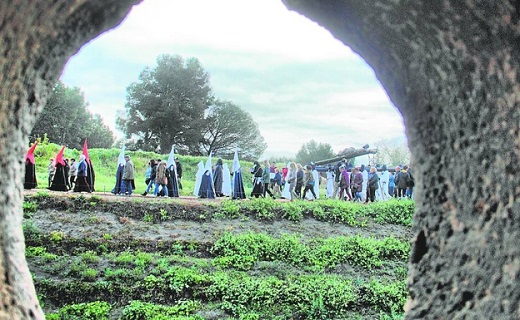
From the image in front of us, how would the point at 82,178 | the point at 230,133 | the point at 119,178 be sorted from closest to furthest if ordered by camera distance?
the point at 82,178 < the point at 119,178 < the point at 230,133

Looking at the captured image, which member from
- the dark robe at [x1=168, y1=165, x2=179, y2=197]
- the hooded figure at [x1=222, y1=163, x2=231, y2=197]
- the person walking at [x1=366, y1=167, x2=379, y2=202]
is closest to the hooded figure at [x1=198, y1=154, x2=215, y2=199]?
the dark robe at [x1=168, y1=165, x2=179, y2=197]

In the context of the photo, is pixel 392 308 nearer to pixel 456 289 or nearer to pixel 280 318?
pixel 280 318

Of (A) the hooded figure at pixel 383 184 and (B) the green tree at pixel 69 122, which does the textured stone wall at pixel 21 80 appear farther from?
(B) the green tree at pixel 69 122

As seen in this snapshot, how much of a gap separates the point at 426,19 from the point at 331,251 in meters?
9.68

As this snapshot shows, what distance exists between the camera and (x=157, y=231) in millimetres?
11859

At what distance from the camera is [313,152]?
42.2m

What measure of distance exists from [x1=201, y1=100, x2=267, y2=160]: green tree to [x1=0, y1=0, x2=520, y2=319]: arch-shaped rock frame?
121 ft

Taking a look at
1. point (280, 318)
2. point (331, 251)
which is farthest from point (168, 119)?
point (280, 318)

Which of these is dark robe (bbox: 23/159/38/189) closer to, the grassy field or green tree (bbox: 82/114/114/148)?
the grassy field

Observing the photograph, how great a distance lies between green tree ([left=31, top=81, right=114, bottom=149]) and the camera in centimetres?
3203

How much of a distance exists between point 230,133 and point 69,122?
13.6 metres

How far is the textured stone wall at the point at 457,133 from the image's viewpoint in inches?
82.4

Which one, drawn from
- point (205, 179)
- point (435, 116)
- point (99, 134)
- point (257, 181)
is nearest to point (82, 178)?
point (205, 179)

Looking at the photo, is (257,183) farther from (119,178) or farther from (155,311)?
(155,311)
